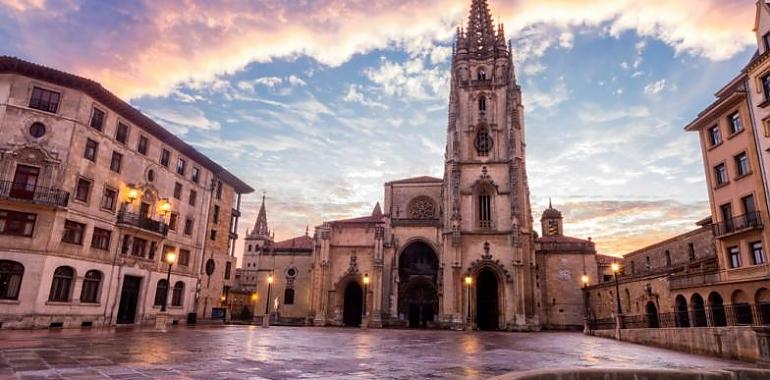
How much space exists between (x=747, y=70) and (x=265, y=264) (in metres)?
46.4

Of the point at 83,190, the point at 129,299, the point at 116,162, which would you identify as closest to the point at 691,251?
the point at 129,299

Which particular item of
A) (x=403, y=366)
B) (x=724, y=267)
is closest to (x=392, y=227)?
(x=724, y=267)

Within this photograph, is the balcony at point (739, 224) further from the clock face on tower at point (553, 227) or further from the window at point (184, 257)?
the clock face on tower at point (553, 227)

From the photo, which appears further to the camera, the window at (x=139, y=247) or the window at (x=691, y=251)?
the window at (x=691, y=251)

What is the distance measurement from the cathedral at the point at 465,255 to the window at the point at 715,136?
1715cm

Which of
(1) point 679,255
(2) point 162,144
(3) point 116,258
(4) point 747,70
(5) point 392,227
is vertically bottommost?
(3) point 116,258

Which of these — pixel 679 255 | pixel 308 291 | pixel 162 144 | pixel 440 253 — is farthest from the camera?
pixel 308 291

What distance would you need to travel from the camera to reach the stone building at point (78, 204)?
2352 cm

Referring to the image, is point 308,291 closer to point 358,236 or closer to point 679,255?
point 358,236

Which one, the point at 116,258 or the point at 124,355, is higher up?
the point at 116,258

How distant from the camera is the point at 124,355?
36.3 feet

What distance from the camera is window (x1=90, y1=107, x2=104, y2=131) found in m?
27.4

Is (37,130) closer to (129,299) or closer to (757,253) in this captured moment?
(129,299)

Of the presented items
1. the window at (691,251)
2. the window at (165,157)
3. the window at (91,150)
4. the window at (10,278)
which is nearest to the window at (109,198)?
the window at (91,150)
